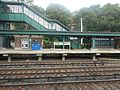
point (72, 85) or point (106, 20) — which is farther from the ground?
point (106, 20)

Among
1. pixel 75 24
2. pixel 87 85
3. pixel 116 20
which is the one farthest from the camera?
pixel 75 24

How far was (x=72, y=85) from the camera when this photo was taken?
840 cm

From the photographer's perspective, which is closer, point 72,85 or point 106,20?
point 72,85

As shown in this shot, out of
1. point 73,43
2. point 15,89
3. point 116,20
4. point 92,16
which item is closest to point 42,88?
point 15,89

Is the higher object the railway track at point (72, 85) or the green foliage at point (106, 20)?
the green foliage at point (106, 20)

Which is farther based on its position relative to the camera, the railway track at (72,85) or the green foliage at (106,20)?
the green foliage at (106,20)

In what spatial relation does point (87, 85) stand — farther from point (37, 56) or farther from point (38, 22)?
point (38, 22)

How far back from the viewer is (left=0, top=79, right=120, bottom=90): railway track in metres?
7.94

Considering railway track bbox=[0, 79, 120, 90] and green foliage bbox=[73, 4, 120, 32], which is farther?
green foliage bbox=[73, 4, 120, 32]

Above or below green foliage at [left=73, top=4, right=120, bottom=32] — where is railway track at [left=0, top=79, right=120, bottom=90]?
below

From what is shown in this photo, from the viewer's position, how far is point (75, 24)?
68.9m

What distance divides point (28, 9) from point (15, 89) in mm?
21725

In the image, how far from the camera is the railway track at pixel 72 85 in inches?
313

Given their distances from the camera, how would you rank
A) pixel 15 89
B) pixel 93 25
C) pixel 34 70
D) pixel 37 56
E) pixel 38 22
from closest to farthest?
1. pixel 15 89
2. pixel 34 70
3. pixel 37 56
4. pixel 38 22
5. pixel 93 25
